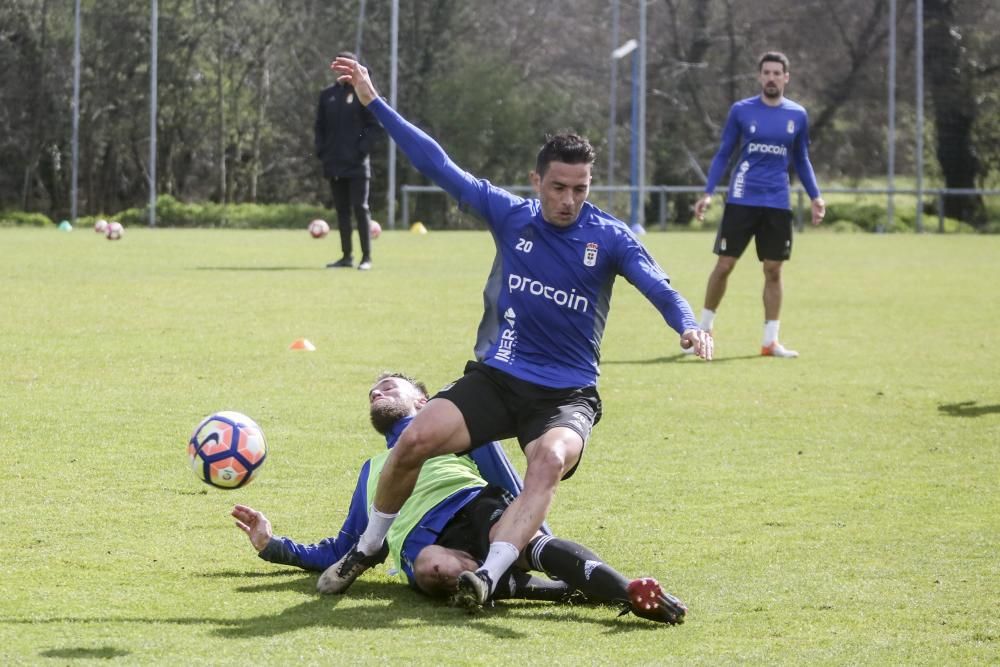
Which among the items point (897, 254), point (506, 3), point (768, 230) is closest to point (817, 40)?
point (506, 3)

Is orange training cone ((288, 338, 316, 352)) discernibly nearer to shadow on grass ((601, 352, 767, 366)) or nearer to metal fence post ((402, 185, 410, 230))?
shadow on grass ((601, 352, 767, 366))

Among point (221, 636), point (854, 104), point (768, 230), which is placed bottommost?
point (221, 636)

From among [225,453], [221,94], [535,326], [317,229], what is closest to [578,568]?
[535,326]

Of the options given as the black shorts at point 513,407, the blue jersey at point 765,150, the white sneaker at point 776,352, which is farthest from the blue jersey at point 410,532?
the blue jersey at point 765,150

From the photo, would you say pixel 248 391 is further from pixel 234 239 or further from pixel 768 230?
pixel 234 239

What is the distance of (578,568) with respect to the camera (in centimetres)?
518

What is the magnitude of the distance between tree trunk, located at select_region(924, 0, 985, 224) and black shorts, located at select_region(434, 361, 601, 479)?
117 feet

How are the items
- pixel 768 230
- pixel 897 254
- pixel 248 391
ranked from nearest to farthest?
pixel 248 391 → pixel 768 230 → pixel 897 254

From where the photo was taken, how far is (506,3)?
42.7 m

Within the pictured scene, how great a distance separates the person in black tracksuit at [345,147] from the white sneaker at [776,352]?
7252mm

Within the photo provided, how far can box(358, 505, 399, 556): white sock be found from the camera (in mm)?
5453

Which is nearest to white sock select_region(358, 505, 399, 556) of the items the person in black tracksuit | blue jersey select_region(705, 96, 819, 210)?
blue jersey select_region(705, 96, 819, 210)

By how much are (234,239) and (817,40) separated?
2087 cm

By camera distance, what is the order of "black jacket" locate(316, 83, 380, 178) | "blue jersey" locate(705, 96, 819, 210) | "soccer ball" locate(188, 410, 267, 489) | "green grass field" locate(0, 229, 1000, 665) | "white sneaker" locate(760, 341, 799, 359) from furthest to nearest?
"black jacket" locate(316, 83, 380, 178), "blue jersey" locate(705, 96, 819, 210), "white sneaker" locate(760, 341, 799, 359), "soccer ball" locate(188, 410, 267, 489), "green grass field" locate(0, 229, 1000, 665)
